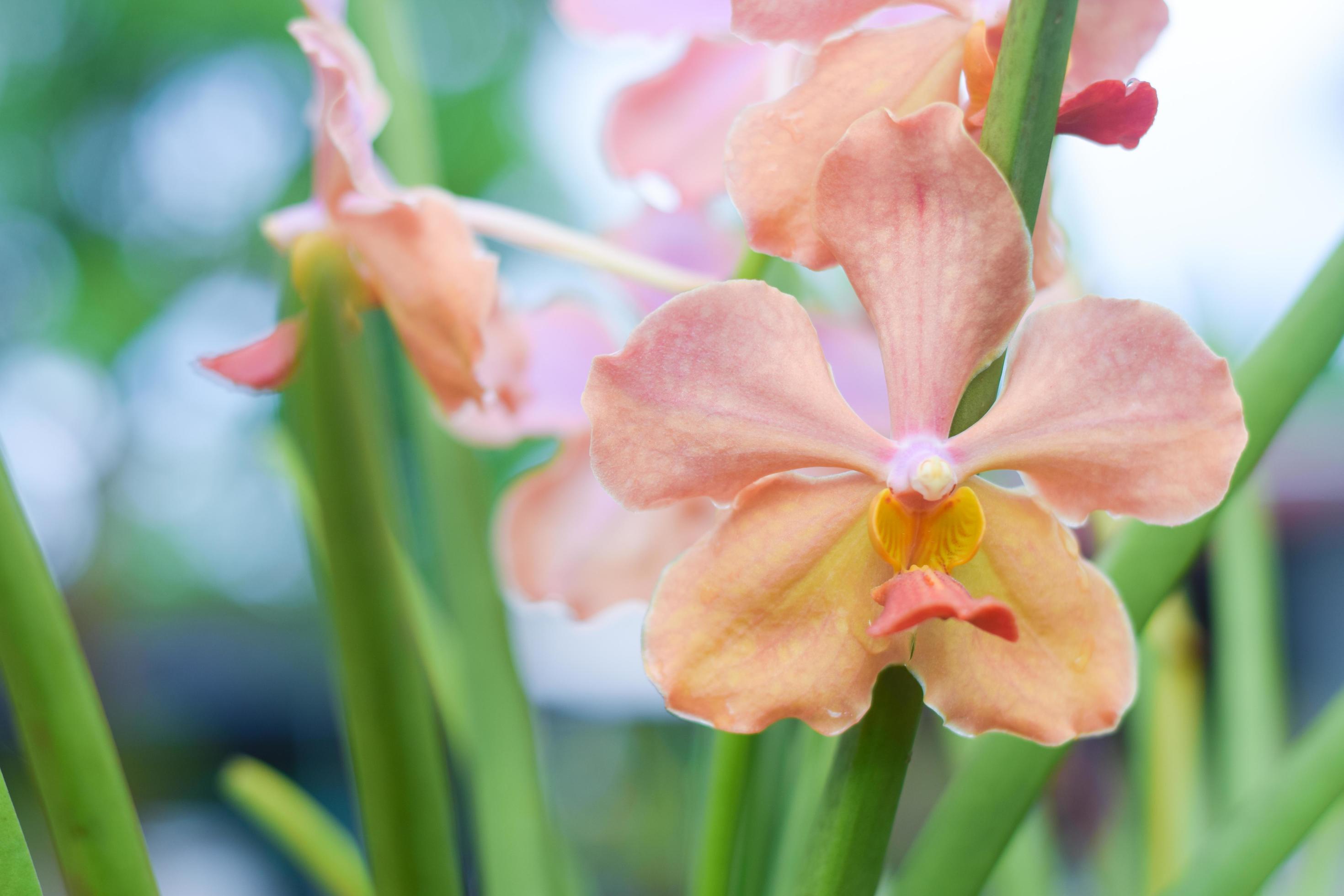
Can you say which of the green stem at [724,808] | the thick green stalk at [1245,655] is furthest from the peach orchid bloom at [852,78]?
the thick green stalk at [1245,655]

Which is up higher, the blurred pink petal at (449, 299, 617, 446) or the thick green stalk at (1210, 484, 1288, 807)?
the blurred pink petal at (449, 299, 617, 446)

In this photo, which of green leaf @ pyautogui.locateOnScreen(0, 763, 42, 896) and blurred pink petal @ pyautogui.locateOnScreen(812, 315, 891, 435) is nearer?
green leaf @ pyautogui.locateOnScreen(0, 763, 42, 896)

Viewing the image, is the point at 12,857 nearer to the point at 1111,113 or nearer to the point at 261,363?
the point at 261,363

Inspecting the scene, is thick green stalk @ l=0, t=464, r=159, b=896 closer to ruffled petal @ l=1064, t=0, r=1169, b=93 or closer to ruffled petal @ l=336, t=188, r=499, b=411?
ruffled petal @ l=336, t=188, r=499, b=411

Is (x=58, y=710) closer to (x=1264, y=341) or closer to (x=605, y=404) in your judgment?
(x=605, y=404)

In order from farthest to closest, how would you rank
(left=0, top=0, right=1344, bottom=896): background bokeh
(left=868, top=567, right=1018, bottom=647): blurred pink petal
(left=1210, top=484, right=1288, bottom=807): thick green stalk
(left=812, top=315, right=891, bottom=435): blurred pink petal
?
1. (left=0, top=0, right=1344, bottom=896): background bokeh
2. (left=1210, top=484, right=1288, bottom=807): thick green stalk
3. (left=812, top=315, right=891, bottom=435): blurred pink petal
4. (left=868, top=567, right=1018, bottom=647): blurred pink petal

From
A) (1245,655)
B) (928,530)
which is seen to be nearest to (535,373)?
(928,530)

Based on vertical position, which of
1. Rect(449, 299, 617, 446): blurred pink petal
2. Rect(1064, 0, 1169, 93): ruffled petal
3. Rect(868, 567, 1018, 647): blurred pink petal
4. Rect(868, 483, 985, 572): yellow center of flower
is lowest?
Rect(449, 299, 617, 446): blurred pink petal

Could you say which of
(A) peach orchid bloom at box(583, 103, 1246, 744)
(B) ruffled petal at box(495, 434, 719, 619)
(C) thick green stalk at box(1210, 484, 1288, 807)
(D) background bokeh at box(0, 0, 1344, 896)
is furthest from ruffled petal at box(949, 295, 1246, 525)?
(D) background bokeh at box(0, 0, 1344, 896)
